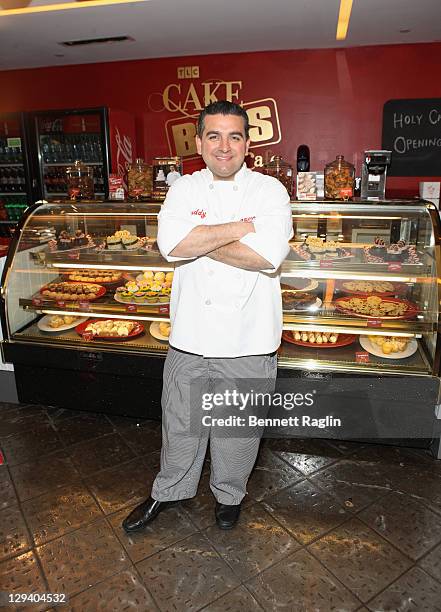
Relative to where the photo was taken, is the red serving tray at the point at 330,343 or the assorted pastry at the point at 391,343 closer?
the assorted pastry at the point at 391,343

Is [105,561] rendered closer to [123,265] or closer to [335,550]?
[335,550]

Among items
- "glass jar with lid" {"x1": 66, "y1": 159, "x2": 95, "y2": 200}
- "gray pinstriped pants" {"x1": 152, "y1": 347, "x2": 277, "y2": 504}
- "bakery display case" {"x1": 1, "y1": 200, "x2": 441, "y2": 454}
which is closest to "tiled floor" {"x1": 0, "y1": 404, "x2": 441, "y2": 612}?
"gray pinstriped pants" {"x1": 152, "y1": 347, "x2": 277, "y2": 504}

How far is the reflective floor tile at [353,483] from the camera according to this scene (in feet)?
9.65

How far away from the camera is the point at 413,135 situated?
651cm

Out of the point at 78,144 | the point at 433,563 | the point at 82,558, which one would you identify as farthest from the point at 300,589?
the point at 78,144

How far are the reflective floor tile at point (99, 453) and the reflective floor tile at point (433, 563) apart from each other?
1.87 metres

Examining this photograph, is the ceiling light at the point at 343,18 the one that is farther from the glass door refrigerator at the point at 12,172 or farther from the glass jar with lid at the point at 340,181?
the glass door refrigerator at the point at 12,172

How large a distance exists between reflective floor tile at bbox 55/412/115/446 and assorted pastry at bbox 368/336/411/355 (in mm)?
2047

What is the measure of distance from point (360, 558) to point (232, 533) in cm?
67

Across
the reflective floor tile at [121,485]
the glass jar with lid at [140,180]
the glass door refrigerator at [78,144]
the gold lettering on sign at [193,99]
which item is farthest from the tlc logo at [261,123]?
the reflective floor tile at [121,485]

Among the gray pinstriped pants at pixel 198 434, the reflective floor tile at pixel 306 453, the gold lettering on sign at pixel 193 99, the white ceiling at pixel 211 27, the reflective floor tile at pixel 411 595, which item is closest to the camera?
the reflective floor tile at pixel 411 595

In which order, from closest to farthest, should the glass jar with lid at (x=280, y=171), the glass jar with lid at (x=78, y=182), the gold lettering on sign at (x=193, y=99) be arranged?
the glass jar with lid at (x=280, y=171) → the glass jar with lid at (x=78, y=182) → the gold lettering on sign at (x=193, y=99)

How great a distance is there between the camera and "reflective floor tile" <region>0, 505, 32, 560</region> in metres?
2.59

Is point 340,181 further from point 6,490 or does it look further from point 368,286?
point 6,490
